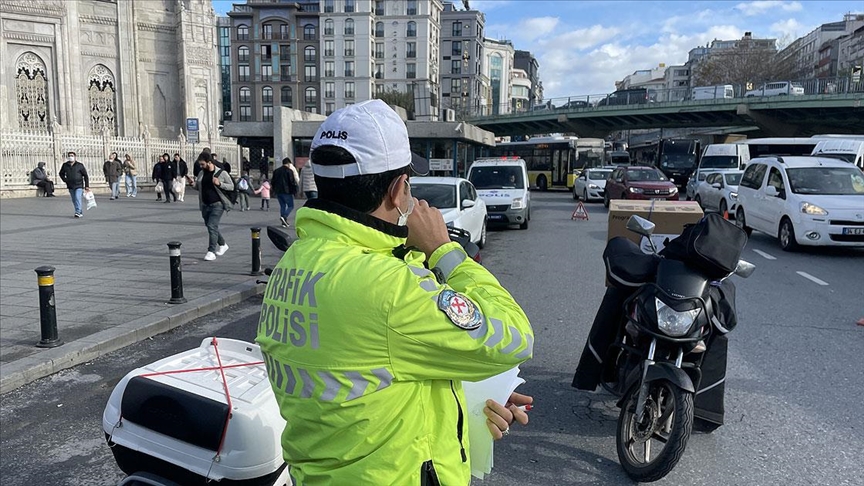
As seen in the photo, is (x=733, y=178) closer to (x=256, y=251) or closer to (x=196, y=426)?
(x=256, y=251)

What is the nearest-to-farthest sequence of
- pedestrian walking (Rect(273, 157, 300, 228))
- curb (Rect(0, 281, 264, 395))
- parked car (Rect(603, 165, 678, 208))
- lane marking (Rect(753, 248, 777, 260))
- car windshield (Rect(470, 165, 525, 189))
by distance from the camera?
curb (Rect(0, 281, 264, 395)) → lane marking (Rect(753, 248, 777, 260)) → pedestrian walking (Rect(273, 157, 300, 228)) → car windshield (Rect(470, 165, 525, 189)) → parked car (Rect(603, 165, 678, 208))

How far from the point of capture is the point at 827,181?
1256 centimetres

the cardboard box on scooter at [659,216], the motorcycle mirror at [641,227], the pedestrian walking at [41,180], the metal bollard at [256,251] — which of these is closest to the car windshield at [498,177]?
the metal bollard at [256,251]

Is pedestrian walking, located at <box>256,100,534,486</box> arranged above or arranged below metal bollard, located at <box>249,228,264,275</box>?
above

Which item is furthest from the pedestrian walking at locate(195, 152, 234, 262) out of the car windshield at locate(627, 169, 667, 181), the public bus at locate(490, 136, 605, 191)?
the public bus at locate(490, 136, 605, 191)

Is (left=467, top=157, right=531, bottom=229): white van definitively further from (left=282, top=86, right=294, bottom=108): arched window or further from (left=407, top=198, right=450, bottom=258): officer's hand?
(left=282, top=86, right=294, bottom=108): arched window

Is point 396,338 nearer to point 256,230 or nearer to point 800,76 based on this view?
point 256,230

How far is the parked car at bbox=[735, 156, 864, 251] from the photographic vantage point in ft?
37.5

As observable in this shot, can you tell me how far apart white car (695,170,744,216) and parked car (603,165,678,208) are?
1009mm

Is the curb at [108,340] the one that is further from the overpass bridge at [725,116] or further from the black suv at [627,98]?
the black suv at [627,98]

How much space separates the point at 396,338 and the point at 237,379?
126 centimetres

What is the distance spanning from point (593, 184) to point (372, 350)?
26.6 m

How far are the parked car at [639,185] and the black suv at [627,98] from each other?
98.3 feet

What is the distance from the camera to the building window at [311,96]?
9738cm
